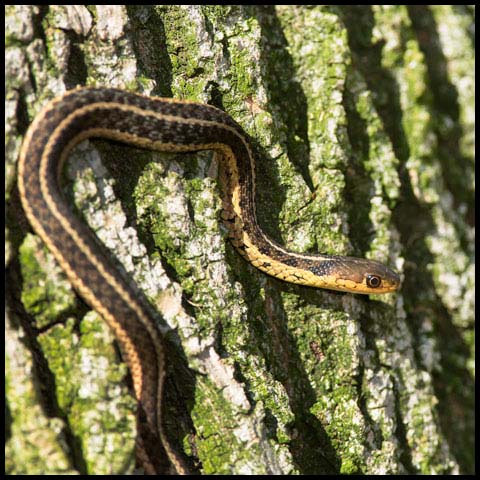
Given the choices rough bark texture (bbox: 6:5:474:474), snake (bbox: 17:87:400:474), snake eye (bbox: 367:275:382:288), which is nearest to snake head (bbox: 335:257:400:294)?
snake eye (bbox: 367:275:382:288)

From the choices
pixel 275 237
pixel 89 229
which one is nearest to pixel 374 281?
pixel 275 237

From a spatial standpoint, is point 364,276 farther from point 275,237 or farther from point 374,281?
point 275,237

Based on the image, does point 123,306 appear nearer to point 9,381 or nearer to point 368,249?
point 9,381

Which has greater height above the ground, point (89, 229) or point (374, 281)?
point (89, 229)

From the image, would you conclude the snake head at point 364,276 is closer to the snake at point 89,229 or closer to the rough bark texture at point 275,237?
the rough bark texture at point 275,237

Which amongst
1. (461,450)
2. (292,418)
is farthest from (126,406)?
(461,450)

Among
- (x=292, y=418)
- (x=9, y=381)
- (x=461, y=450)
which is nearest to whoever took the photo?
(x=9, y=381)

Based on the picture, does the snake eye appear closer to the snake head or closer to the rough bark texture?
the snake head
